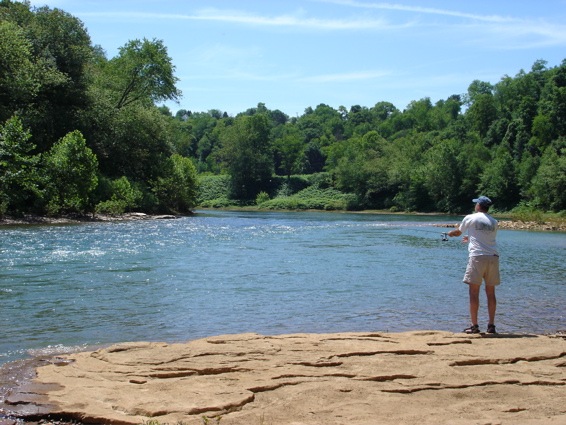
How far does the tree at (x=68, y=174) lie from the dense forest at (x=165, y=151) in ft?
0.25

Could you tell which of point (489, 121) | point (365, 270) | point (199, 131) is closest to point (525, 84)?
point (489, 121)

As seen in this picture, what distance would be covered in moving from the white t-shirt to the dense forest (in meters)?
29.7

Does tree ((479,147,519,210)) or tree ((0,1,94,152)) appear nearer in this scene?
tree ((0,1,94,152))

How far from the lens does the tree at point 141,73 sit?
5322cm

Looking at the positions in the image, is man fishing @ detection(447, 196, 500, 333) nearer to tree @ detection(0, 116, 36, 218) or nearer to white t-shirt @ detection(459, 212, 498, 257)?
white t-shirt @ detection(459, 212, 498, 257)

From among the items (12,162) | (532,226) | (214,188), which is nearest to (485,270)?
(12,162)

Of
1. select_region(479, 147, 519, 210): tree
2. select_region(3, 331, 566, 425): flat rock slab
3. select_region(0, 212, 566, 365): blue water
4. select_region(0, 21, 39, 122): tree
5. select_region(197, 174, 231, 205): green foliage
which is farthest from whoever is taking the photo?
select_region(197, 174, 231, 205): green foliage

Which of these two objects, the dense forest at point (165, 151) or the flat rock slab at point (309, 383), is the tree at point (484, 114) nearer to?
the dense forest at point (165, 151)

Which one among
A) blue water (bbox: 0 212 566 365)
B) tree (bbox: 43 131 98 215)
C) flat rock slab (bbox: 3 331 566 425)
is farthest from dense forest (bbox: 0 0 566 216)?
flat rock slab (bbox: 3 331 566 425)

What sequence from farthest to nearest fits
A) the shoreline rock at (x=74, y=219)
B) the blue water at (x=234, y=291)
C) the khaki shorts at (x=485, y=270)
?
the shoreline rock at (x=74, y=219) < the blue water at (x=234, y=291) < the khaki shorts at (x=485, y=270)

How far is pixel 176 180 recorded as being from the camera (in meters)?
52.3

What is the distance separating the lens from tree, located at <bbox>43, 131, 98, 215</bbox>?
1384 inches

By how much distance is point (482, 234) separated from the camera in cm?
835

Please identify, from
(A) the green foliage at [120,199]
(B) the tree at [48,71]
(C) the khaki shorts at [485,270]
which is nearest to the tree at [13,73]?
(B) the tree at [48,71]
